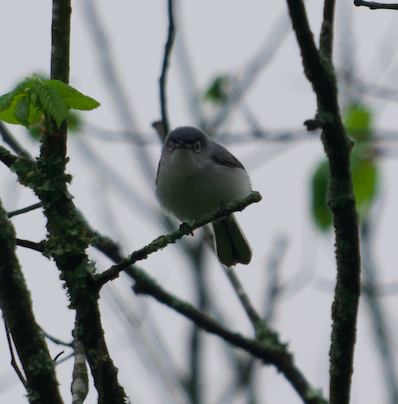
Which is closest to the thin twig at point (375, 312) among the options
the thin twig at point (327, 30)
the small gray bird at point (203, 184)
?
the small gray bird at point (203, 184)

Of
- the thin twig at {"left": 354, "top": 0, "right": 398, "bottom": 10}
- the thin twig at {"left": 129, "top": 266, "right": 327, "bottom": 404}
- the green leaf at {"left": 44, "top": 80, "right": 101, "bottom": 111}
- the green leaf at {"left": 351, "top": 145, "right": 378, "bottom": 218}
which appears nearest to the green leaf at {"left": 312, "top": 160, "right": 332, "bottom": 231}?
the green leaf at {"left": 351, "top": 145, "right": 378, "bottom": 218}

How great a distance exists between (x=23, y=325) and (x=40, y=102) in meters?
0.76

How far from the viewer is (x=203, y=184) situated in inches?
161

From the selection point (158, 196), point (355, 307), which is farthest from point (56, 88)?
point (158, 196)

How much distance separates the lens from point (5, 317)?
162cm

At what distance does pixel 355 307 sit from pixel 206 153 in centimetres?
254

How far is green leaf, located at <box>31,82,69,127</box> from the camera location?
1.75 meters

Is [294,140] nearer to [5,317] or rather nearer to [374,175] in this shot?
[374,175]

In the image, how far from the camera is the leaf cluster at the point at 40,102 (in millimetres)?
1765

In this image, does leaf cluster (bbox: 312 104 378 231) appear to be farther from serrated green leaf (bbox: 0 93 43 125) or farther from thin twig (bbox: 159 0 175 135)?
serrated green leaf (bbox: 0 93 43 125)

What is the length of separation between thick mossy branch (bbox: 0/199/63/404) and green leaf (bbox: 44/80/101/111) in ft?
1.69

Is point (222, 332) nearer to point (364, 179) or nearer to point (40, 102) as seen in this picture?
point (364, 179)

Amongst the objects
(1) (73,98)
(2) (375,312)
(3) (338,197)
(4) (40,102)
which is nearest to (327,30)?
(3) (338,197)

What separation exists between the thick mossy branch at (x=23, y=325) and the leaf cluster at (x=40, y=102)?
0.40m
